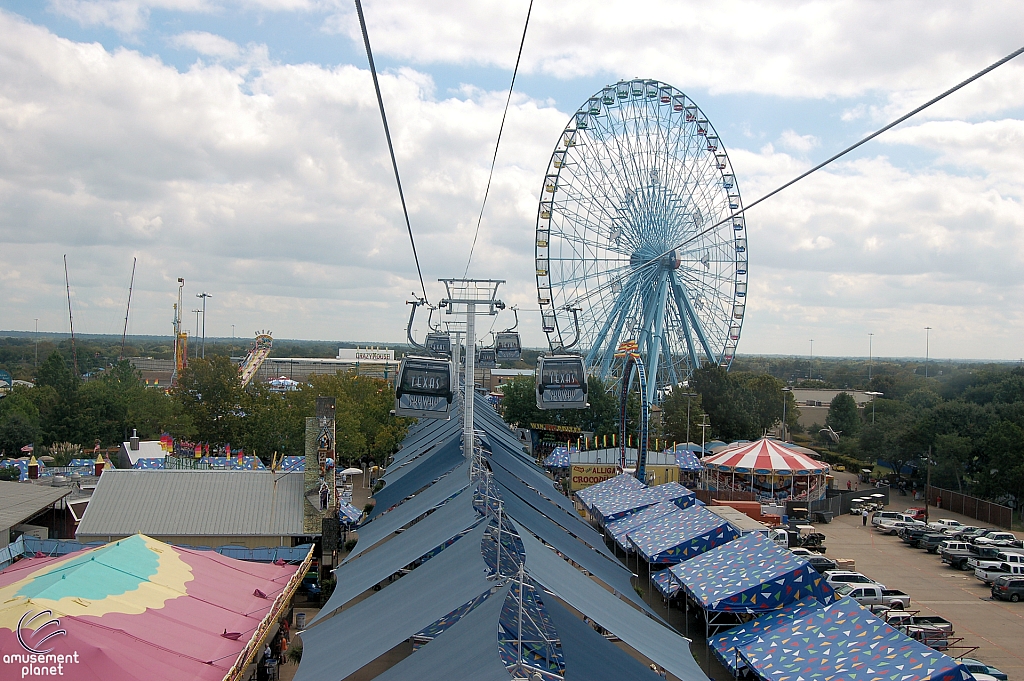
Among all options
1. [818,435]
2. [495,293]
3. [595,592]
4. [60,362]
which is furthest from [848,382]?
[595,592]

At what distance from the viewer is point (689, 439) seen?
47531 millimetres

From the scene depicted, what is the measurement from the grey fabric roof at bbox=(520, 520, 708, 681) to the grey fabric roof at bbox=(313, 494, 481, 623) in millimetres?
1523

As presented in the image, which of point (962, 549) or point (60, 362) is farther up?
point (60, 362)

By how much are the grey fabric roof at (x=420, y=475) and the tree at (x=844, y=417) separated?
43276 mm

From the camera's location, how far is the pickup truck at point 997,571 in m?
21.5

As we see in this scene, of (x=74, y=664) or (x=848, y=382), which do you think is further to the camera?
(x=848, y=382)

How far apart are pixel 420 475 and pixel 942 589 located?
13738 mm

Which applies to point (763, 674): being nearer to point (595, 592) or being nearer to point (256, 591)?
point (595, 592)

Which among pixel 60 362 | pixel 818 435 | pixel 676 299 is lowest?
pixel 818 435

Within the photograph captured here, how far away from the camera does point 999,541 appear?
2489 centimetres

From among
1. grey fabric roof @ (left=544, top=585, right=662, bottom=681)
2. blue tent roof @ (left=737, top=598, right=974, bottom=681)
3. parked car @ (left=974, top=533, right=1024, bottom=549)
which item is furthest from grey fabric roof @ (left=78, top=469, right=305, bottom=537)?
parked car @ (left=974, top=533, right=1024, bottom=549)

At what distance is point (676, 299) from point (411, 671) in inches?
1536

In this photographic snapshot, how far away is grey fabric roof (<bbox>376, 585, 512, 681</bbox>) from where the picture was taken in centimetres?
723

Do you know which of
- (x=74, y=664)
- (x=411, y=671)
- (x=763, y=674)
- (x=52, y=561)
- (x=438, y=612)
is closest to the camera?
(x=411, y=671)
